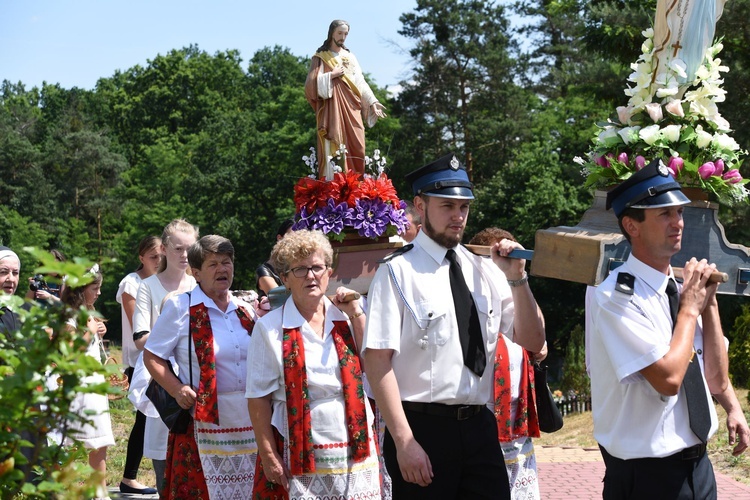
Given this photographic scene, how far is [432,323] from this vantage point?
4.31 m

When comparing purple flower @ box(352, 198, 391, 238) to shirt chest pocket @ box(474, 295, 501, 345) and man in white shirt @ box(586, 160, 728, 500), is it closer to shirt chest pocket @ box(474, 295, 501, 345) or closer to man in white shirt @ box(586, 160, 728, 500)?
shirt chest pocket @ box(474, 295, 501, 345)

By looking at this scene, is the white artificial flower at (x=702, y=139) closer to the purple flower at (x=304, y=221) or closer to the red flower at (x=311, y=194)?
the red flower at (x=311, y=194)

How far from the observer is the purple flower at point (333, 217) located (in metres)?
6.77

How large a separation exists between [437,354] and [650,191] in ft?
3.75

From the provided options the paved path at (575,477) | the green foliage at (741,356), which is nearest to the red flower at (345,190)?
the paved path at (575,477)

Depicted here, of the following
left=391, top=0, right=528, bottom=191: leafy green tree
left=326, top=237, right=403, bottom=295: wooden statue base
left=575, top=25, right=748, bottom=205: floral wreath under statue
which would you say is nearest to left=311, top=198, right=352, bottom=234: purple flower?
left=326, top=237, right=403, bottom=295: wooden statue base

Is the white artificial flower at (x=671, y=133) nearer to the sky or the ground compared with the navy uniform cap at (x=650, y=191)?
nearer to the sky

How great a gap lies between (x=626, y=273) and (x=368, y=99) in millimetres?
4883

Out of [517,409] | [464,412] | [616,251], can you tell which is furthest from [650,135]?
[517,409]

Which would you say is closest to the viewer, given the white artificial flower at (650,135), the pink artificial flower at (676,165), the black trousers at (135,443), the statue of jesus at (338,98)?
the pink artificial flower at (676,165)

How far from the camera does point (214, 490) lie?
551 centimetres

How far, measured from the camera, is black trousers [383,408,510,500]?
14.0 ft

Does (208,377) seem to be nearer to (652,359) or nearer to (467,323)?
(467,323)

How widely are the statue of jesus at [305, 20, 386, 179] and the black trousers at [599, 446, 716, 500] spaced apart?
4639 mm
